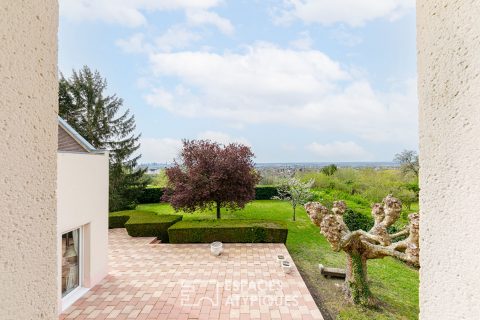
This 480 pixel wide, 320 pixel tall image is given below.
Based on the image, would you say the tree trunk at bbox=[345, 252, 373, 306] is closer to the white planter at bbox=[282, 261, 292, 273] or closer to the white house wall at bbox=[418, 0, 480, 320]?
the white planter at bbox=[282, 261, 292, 273]

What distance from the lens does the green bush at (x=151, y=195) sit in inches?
1036

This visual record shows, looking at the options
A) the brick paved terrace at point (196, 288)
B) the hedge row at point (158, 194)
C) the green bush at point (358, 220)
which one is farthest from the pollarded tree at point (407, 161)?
the brick paved terrace at point (196, 288)

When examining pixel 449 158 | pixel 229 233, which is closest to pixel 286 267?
pixel 229 233

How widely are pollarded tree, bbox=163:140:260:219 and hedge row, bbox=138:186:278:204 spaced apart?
10.6 metres

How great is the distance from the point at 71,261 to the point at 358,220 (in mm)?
12055

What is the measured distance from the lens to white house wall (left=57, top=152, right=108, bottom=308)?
6.69m

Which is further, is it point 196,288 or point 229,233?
point 229,233

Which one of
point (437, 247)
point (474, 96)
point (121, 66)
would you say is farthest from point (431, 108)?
point (121, 66)

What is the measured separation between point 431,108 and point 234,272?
29.4ft

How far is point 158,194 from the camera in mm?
26500

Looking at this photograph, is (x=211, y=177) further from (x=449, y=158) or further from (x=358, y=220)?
(x=449, y=158)

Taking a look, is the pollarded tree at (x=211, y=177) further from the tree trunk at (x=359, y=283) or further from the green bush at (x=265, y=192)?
the green bush at (x=265, y=192)

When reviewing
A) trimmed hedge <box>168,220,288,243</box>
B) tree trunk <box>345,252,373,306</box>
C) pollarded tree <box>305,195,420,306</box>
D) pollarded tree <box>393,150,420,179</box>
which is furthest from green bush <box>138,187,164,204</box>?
tree trunk <box>345,252,373,306</box>

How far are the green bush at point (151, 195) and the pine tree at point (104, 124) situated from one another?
1.16 meters
